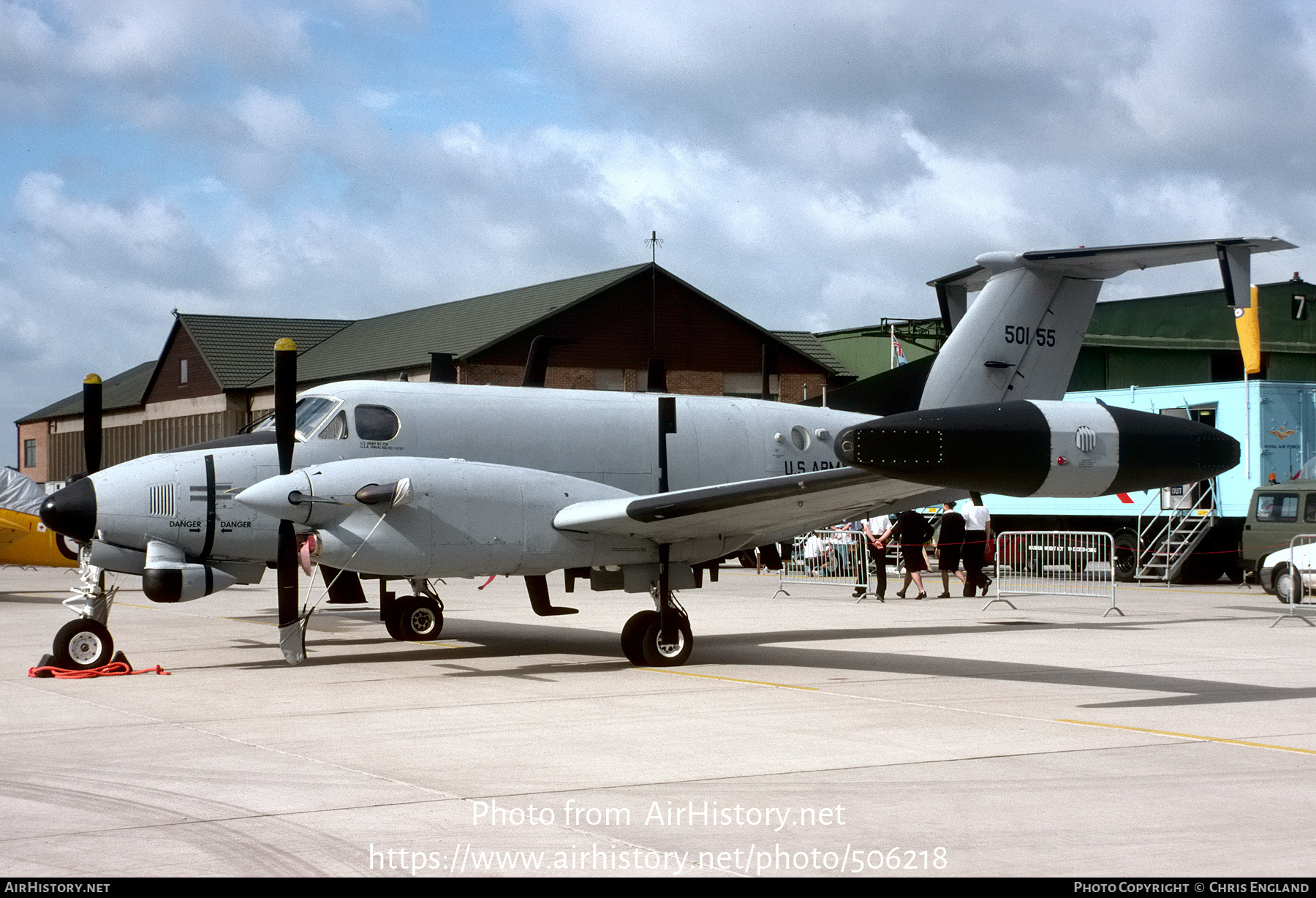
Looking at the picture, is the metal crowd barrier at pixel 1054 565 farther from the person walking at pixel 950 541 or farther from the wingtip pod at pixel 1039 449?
the wingtip pod at pixel 1039 449

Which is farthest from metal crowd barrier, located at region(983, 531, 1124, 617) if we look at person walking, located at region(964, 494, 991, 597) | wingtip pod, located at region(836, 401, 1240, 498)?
wingtip pod, located at region(836, 401, 1240, 498)

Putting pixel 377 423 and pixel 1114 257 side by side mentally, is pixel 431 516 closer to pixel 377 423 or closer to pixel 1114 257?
pixel 377 423

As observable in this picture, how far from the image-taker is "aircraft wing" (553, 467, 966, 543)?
1208cm

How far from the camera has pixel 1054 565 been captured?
24547 mm

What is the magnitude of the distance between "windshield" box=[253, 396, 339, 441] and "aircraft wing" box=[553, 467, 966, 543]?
8.88ft

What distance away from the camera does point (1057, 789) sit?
747 centimetres

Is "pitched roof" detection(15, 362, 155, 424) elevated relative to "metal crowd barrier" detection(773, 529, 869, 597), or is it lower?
elevated

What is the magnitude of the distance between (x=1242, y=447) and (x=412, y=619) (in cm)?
1742

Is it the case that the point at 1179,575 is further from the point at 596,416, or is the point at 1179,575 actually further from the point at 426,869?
the point at 426,869

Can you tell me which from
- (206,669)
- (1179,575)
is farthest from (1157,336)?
(206,669)

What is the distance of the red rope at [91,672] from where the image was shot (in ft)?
42.6

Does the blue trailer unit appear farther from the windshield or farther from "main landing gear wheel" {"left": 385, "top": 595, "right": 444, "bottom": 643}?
the windshield

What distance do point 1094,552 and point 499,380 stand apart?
19.8 m

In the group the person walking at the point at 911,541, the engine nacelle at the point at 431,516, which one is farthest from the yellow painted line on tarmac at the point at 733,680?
the person walking at the point at 911,541
